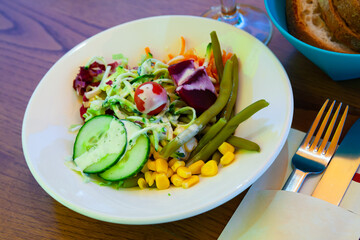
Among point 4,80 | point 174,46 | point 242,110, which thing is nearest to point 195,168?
point 242,110

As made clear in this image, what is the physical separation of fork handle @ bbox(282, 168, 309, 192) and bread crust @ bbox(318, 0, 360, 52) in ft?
2.35

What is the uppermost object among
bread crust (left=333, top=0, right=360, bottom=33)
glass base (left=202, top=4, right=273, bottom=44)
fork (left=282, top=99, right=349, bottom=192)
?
bread crust (left=333, top=0, right=360, bottom=33)

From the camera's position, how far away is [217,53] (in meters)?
1.96

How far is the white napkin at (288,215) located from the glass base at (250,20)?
1.07 m

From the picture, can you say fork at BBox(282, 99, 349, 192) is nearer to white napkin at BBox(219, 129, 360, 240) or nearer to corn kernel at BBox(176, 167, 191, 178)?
white napkin at BBox(219, 129, 360, 240)

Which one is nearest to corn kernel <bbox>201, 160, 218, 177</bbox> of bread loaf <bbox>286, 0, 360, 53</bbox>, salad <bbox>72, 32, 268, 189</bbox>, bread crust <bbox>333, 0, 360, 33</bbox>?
salad <bbox>72, 32, 268, 189</bbox>

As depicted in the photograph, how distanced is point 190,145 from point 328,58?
776mm

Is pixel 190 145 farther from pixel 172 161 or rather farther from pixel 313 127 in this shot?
pixel 313 127

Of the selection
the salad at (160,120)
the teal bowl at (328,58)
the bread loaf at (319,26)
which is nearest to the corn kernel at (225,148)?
the salad at (160,120)

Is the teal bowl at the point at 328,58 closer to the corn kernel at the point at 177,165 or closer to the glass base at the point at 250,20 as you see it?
the glass base at the point at 250,20

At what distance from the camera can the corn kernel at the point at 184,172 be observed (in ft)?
5.18

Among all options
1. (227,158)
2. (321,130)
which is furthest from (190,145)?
(321,130)

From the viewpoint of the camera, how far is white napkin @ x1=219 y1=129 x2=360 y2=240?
4.38ft

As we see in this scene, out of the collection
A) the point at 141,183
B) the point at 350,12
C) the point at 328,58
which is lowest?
the point at 141,183
